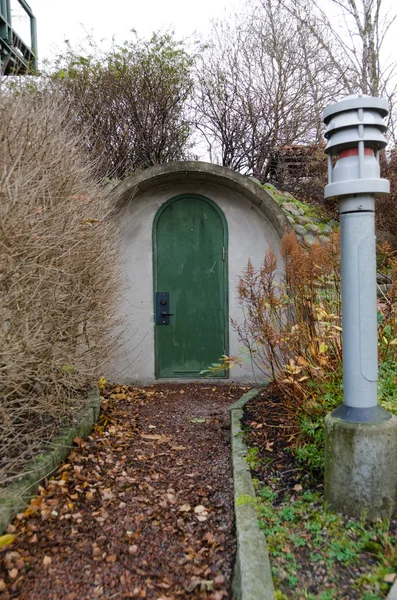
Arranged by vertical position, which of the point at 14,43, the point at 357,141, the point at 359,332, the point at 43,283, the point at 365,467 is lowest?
the point at 365,467

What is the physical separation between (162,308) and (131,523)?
4.18 m

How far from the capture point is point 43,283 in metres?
3.66

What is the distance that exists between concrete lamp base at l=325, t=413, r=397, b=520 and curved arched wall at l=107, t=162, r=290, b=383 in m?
4.18

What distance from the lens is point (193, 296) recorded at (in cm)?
696

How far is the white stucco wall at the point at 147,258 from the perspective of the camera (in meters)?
6.89

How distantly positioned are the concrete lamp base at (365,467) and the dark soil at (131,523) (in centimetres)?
76

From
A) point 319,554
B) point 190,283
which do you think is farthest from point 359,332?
point 190,283

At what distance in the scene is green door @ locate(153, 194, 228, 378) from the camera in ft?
22.8

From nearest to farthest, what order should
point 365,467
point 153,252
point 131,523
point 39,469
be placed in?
point 365,467
point 131,523
point 39,469
point 153,252

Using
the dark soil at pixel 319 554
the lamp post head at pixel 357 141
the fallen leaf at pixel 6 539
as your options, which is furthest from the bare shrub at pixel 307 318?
the fallen leaf at pixel 6 539

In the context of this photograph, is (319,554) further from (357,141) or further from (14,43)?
(14,43)

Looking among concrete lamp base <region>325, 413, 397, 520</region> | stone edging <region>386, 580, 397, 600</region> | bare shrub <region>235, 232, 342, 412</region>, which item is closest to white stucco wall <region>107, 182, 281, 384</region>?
bare shrub <region>235, 232, 342, 412</region>

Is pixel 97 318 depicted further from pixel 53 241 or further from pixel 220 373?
pixel 220 373

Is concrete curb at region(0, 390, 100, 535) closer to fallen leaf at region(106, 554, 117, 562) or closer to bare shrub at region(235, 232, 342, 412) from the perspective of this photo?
fallen leaf at region(106, 554, 117, 562)
